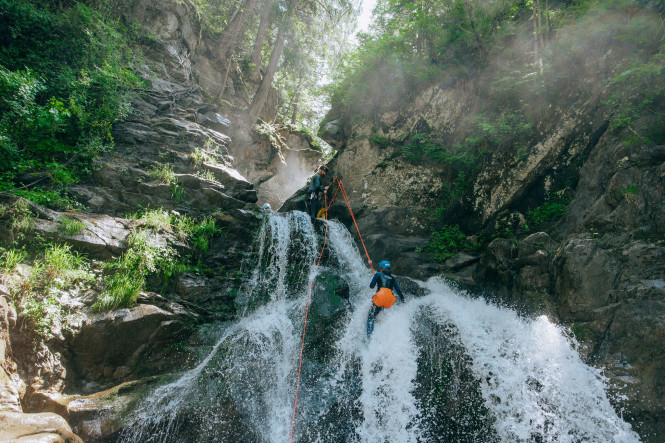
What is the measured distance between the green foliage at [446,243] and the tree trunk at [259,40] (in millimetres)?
15765

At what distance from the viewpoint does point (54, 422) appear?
346 cm

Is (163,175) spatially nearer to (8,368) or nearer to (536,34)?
(8,368)

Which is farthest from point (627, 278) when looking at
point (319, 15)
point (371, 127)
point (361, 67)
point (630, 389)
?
point (319, 15)

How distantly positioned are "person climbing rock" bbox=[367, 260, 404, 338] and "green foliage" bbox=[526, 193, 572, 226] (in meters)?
4.82

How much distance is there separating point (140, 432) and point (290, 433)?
7.42 ft

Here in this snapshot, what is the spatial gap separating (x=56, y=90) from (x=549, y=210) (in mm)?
14266

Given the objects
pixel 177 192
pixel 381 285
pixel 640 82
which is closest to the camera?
pixel 381 285

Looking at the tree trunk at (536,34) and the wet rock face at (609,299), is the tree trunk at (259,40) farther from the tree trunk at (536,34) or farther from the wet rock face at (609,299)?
the wet rock face at (609,299)

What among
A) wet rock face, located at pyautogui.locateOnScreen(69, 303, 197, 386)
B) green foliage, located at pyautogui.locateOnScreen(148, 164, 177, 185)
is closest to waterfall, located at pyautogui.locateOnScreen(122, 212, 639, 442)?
wet rock face, located at pyautogui.locateOnScreen(69, 303, 197, 386)

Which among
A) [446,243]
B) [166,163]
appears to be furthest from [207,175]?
[446,243]

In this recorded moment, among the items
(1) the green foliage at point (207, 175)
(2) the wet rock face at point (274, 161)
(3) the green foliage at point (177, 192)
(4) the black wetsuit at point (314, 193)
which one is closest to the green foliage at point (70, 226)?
(3) the green foliage at point (177, 192)

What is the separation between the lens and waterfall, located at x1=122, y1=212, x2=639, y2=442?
454cm

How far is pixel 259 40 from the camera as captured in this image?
1820cm

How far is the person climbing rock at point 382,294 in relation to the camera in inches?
243
